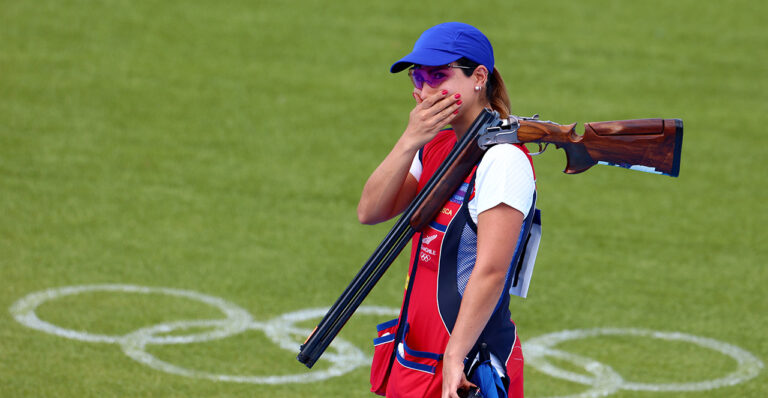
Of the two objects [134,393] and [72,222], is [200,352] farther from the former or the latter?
[72,222]

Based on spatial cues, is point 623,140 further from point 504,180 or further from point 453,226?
point 453,226

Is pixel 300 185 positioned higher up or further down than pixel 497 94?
further down

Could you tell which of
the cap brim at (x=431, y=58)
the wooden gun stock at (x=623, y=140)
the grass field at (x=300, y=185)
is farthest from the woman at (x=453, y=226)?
the grass field at (x=300, y=185)

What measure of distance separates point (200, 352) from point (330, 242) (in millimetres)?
2168

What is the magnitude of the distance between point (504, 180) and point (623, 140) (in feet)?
1.78

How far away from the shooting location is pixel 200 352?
23.5 ft

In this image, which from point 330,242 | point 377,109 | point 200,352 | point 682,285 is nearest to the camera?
point 200,352

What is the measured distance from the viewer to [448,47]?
3.92 m

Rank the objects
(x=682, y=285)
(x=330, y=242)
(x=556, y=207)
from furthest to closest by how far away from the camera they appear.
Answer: (x=556, y=207)
(x=330, y=242)
(x=682, y=285)

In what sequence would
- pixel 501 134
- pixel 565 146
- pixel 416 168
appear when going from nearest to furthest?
1. pixel 501 134
2. pixel 565 146
3. pixel 416 168

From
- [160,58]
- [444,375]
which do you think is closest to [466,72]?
[444,375]

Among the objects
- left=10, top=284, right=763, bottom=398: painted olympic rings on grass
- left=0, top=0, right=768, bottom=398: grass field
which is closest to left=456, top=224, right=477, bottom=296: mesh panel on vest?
left=0, top=0, right=768, bottom=398: grass field

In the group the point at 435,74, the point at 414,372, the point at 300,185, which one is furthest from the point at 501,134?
the point at 300,185

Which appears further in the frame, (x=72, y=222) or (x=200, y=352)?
(x=72, y=222)
